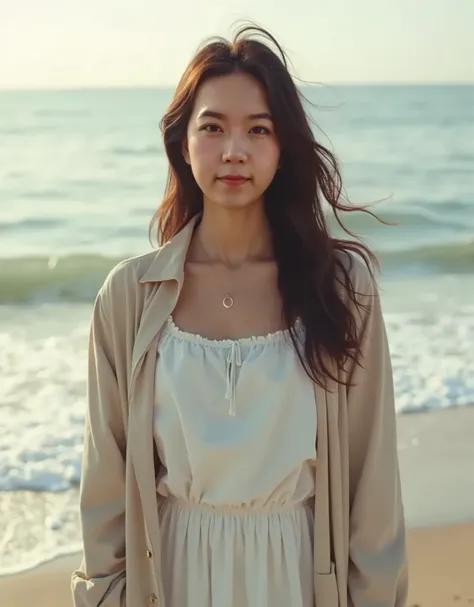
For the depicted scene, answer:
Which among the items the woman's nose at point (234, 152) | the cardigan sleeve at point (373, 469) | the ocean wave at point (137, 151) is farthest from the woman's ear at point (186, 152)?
the ocean wave at point (137, 151)

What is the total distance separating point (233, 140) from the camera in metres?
2.31

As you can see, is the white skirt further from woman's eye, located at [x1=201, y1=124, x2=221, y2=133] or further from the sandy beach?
the sandy beach

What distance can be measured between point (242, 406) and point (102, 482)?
484 mm

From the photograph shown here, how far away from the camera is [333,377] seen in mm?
2316

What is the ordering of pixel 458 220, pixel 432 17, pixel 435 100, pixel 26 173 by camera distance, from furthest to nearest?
pixel 435 100 → pixel 432 17 → pixel 26 173 → pixel 458 220

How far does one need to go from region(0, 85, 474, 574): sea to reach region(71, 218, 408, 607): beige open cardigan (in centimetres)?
80

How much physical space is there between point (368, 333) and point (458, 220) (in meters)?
13.5

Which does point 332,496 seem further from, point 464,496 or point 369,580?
point 464,496

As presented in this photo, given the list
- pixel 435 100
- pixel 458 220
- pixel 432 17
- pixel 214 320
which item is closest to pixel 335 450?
pixel 214 320

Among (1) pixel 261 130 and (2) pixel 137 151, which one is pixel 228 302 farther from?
(2) pixel 137 151

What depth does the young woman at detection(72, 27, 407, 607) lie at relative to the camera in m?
2.29

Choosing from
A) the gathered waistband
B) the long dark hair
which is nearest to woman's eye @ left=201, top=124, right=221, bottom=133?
the long dark hair

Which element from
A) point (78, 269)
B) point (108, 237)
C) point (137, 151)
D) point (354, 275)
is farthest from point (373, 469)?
point (137, 151)

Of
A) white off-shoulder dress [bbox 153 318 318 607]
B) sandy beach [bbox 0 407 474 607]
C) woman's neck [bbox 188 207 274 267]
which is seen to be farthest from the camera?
sandy beach [bbox 0 407 474 607]
